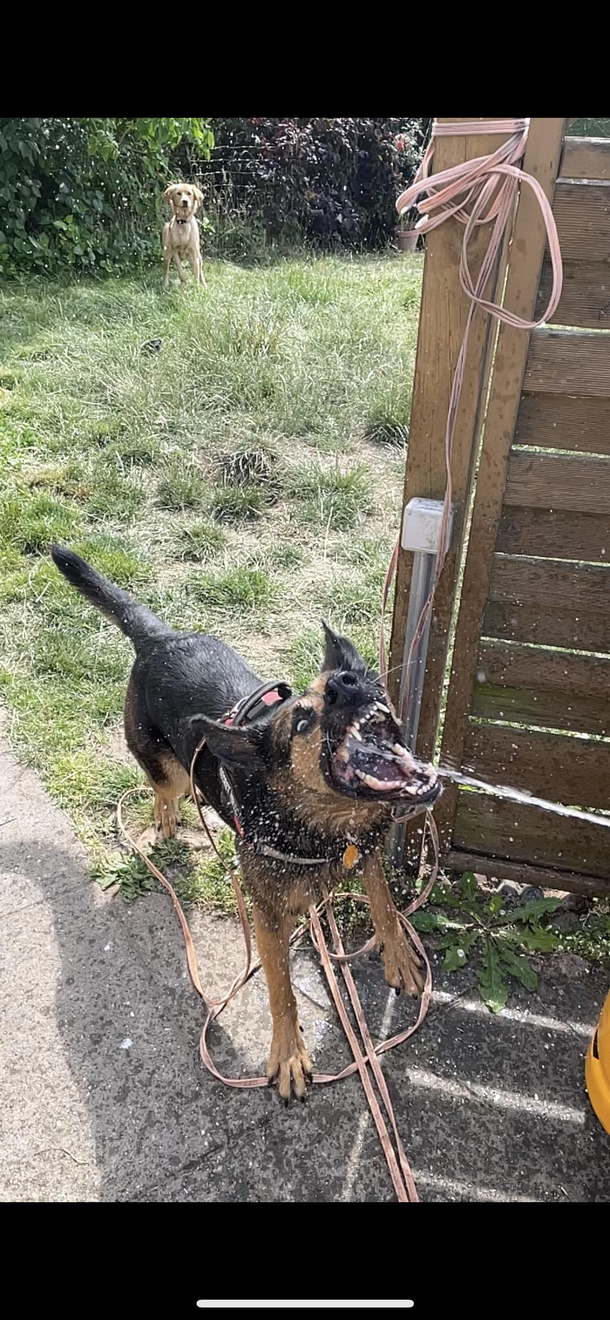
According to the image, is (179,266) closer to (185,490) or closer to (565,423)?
(185,490)

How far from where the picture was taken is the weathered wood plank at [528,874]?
2996mm

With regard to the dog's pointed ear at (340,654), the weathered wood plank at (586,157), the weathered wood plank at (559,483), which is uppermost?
the weathered wood plank at (586,157)

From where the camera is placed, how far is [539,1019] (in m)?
2.71

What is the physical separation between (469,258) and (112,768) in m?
2.56

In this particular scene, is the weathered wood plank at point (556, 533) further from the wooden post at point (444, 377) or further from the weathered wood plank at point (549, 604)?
the wooden post at point (444, 377)

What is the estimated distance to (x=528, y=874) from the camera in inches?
120

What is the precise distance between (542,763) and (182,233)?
29.9 feet

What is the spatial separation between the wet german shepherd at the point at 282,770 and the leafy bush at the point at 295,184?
10.5m

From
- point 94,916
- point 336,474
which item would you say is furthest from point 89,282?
point 94,916

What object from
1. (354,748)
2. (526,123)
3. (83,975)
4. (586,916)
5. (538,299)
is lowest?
(83,975)

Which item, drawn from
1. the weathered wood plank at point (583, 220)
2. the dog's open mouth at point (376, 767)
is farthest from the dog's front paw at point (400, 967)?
the weathered wood plank at point (583, 220)

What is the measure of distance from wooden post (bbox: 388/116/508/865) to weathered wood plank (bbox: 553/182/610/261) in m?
0.16

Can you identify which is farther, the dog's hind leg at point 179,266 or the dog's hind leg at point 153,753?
the dog's hind leg at point 179,266

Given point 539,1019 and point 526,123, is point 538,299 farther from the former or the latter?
point 539,1019
